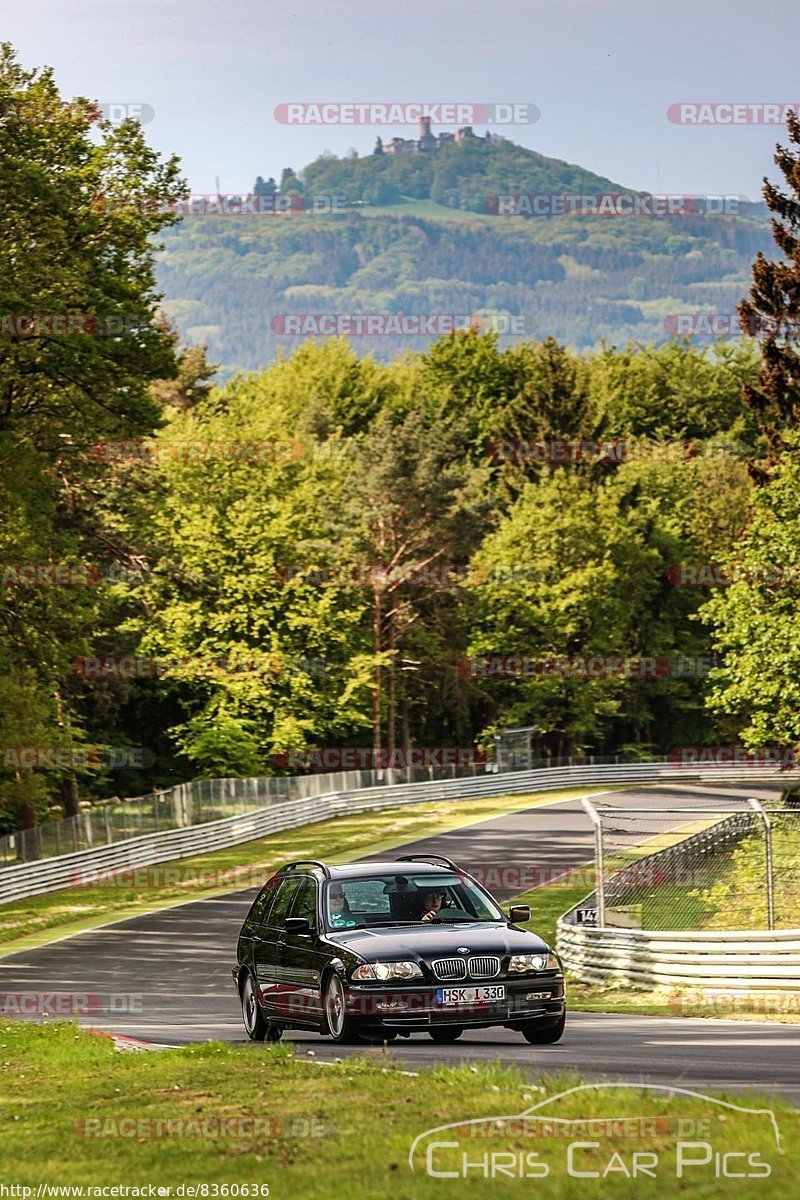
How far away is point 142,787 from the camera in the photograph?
6975 cm

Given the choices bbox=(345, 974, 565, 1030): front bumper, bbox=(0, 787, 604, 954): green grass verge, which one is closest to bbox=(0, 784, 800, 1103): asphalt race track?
bbox=(345, 974, 565, 1030): front bumper

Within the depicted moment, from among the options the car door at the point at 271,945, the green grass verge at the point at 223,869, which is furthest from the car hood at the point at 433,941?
the green grass verge at the point at 223,869

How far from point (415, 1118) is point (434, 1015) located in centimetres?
525

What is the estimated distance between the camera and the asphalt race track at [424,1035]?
11719 mm

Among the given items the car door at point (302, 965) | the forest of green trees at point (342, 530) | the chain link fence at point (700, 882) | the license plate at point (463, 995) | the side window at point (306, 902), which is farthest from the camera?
the forest of green trees at point (342, 530)

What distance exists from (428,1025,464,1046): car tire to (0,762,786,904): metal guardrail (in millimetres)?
25182

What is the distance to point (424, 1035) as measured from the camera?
16.7m

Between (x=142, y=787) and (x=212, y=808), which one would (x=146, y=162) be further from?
(x=142, y=787)

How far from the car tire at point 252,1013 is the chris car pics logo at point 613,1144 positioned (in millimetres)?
7593

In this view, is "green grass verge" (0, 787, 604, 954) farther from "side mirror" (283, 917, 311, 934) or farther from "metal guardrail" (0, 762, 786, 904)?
"side mirror" (283, 917, 311, 934)

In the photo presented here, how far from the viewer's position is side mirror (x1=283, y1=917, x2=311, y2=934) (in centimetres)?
1463

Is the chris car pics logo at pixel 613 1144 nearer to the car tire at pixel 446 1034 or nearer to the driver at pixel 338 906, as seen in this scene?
the car tire at pixel 446 1034

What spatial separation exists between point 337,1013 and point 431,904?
1355 mm

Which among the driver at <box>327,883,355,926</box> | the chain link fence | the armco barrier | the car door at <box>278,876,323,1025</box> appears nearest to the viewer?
the car door at <box>278,876,323,1025</box>
